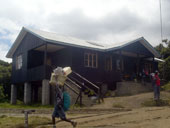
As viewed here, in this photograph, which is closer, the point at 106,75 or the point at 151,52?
the point at 106,75

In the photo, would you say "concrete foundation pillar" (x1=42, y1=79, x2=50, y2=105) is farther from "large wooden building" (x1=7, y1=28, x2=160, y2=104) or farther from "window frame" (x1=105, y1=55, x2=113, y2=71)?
"window frame" (x1=105, y1=55, x2=113, y2=71)

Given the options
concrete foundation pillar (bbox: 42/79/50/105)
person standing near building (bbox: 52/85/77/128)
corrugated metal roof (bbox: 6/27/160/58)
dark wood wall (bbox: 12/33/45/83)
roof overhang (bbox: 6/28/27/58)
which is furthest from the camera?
roof overhang (bbox: 6/28/27/58)

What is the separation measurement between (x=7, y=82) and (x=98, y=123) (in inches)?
907

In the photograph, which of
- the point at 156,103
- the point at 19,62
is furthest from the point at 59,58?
the point at 156,103

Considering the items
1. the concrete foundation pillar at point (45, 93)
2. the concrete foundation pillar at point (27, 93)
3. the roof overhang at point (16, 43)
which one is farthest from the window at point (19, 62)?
the concrete foundation pillar at point (45, 93)

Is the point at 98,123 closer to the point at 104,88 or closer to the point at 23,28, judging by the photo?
the point at 104,88

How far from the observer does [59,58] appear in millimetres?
20297

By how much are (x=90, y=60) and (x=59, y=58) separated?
2.50 meters

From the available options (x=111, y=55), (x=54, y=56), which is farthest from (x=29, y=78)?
(x=111, y=55)

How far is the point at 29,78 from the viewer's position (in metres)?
19.4

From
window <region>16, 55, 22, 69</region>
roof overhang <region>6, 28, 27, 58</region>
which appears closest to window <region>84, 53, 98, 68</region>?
roof overhang <region>6, 28, 27, 58</region>

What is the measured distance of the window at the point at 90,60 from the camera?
A: 19812 mm

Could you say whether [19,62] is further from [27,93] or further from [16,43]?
[27,93]

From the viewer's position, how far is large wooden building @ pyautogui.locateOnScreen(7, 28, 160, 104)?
17922 millimetres
